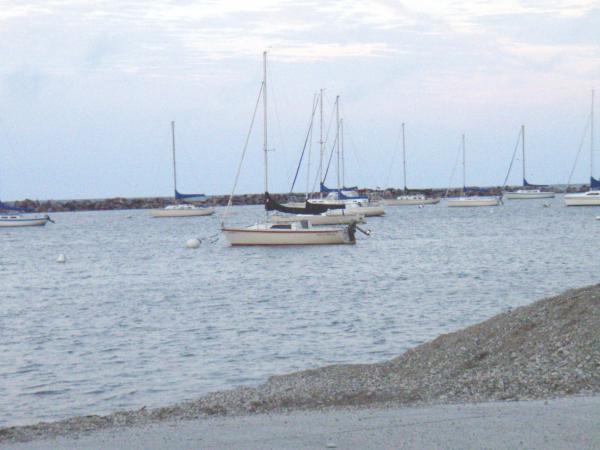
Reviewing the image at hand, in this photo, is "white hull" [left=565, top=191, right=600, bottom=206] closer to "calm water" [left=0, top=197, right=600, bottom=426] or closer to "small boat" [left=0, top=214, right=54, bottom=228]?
"calm water" [left=0, top=197, right=600, bottom=426]

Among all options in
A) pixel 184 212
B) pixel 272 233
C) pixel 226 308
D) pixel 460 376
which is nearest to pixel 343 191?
pixel 184 212

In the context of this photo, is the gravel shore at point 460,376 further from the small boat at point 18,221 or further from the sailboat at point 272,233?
the small boat at point 18,221

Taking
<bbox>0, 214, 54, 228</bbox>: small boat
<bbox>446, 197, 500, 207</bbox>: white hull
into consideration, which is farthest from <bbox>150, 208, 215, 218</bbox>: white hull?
<bbox>446, 197, 500, 207</bbox>: white hull

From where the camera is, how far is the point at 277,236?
175 feet

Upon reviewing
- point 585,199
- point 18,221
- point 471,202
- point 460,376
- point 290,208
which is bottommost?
point 471,202

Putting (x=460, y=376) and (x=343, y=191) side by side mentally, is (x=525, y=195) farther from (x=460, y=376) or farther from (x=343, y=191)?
(x=460, y=376)

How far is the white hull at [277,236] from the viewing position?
53562 mm

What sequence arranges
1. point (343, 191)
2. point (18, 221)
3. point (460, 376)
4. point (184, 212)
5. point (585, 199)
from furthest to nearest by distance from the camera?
point (184, 212) → point (585, 199) → point (18, 221) → point (343, 191) → point (460, 376)

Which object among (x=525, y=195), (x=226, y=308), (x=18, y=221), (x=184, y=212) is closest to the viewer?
(x=226, y=308)

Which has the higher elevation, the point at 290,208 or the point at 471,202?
the point at 290,208

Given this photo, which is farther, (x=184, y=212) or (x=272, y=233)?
(x=184, y=212)

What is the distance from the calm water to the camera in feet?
58.8

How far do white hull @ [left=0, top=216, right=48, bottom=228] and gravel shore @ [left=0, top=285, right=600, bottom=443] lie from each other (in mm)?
83918

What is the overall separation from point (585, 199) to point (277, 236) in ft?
220
